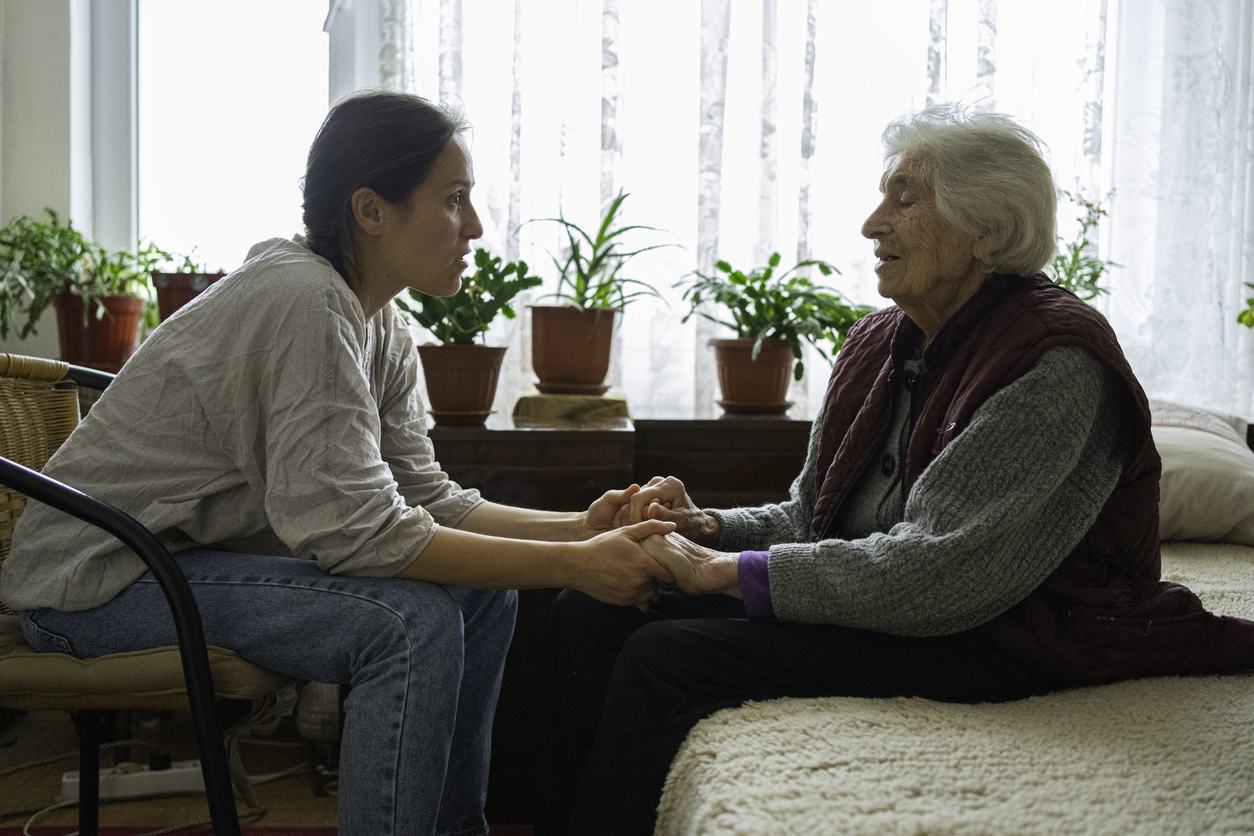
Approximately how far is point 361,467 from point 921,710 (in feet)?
2.65

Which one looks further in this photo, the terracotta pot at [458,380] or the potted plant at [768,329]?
the potted plant at [768,329]

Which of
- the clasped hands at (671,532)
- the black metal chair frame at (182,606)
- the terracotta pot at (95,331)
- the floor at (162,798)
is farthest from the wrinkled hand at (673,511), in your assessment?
the terracotta pot at (95,331)

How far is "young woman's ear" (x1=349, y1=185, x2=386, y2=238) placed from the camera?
148 centimetres

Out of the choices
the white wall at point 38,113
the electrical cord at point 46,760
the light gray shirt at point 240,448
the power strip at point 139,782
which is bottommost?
the electrical cord at point 46,760

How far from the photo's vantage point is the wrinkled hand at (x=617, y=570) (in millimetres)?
1404

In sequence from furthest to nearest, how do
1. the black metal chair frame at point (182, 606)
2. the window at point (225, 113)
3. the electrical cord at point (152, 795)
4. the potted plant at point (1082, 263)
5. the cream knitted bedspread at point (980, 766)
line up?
the window at point (225, 113), the potted plant at point (1082, 263), the electrical cord at point (152, 795), the black metal chair frame at point (182, 606), the cream knitted bedspread at point (980, 766)

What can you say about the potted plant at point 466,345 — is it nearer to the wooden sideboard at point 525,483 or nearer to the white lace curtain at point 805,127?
the wooden sideboard at point 525,483

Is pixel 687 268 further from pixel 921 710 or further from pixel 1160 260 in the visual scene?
pixel 921 710

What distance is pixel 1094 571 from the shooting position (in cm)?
128

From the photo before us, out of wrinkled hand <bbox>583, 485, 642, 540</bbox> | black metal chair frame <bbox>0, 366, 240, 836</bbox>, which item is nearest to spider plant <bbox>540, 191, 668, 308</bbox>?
wrinkled hand <bbox>583, 485, 642, 540</bbox>

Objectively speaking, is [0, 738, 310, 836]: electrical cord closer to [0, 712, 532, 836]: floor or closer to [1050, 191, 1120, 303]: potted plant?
[0, 712, 532, 836]: floor

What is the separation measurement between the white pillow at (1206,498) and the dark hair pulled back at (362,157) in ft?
6.02

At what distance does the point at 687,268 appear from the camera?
2.70 metres

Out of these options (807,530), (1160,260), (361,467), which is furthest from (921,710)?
(1160,260)
